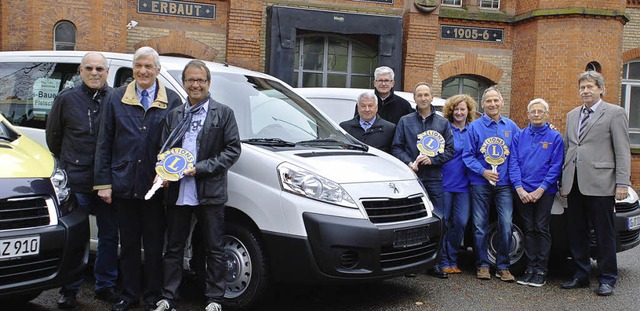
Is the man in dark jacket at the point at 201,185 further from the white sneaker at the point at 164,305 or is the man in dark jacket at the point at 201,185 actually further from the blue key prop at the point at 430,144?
the blue key prop at the point at 430,144

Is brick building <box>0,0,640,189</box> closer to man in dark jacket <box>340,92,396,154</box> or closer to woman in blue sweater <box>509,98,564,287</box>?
man in dark jacket <box>340,92,396,154</box>

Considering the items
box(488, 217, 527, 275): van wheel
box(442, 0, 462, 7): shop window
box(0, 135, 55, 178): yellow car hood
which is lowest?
box(488, 217, 527, 275): van wheel

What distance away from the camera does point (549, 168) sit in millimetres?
6469

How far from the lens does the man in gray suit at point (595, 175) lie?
6117 mm

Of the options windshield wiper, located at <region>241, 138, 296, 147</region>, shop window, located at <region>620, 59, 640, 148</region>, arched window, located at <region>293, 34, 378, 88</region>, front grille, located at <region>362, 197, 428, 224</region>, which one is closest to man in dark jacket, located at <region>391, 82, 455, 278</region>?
front grille, located at <region>362, 197, 428, 224</region>

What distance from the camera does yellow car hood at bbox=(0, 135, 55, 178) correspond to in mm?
4393

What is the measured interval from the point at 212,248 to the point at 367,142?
7.99 feet

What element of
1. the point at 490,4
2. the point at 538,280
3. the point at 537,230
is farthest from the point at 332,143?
the point at 490,4

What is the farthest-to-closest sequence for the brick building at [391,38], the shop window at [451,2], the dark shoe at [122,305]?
the shop window at [451,2] → the brick building at [391,38] → the dark shoe at [122,305]

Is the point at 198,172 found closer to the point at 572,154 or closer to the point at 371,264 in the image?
the point at 371,264

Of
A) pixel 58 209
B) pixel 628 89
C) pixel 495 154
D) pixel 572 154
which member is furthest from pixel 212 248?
pixel 628 89

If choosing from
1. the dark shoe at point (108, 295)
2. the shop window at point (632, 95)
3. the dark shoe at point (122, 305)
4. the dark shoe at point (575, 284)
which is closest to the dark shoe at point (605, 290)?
the dark shoe at point (575, 284)

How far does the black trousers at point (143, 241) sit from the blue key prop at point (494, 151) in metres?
3.28

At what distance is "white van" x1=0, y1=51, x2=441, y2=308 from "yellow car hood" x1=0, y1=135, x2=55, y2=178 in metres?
1.16
